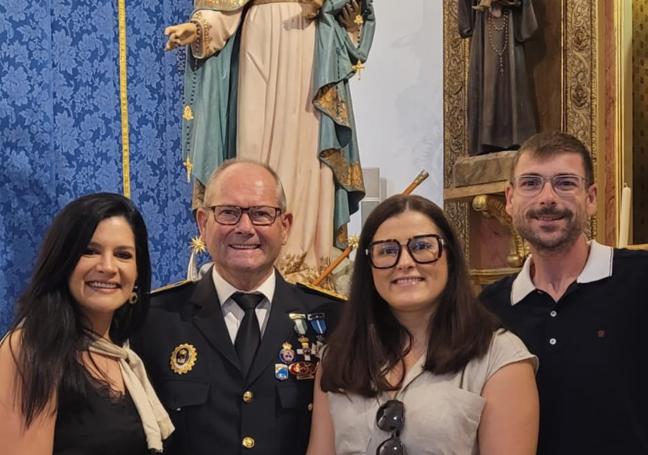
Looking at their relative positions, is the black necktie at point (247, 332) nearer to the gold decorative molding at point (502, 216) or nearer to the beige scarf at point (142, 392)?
the beige scarf at point (142, 392)

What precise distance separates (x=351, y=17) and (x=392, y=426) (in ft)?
8.89

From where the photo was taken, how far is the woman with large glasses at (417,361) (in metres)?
1.94

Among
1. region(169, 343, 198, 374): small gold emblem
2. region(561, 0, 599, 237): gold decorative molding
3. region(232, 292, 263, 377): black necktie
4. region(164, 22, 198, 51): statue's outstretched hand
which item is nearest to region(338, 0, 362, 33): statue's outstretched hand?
region(164, 22, 198, 51): statue's outstretched hand

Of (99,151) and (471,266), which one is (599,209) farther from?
(99,151)

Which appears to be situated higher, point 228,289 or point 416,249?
point 416,249

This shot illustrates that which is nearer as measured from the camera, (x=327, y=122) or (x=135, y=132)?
(x=327, y=122)

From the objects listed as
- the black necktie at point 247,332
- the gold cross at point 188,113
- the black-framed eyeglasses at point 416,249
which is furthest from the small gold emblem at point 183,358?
the gold cross at point 188,113

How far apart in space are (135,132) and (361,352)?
11.5ft

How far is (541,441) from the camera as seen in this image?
221 cm

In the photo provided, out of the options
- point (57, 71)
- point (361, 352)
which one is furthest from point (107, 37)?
point (361, 352)

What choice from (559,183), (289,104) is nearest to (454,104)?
(289,104)

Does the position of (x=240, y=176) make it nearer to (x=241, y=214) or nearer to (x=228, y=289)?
(x=241, y=214)

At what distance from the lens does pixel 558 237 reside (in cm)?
227

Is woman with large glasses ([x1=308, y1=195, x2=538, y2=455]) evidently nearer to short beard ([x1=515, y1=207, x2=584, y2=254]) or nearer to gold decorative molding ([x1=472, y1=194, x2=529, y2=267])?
short beard ([x1=515, y1=207, x2=584, y2=254])
